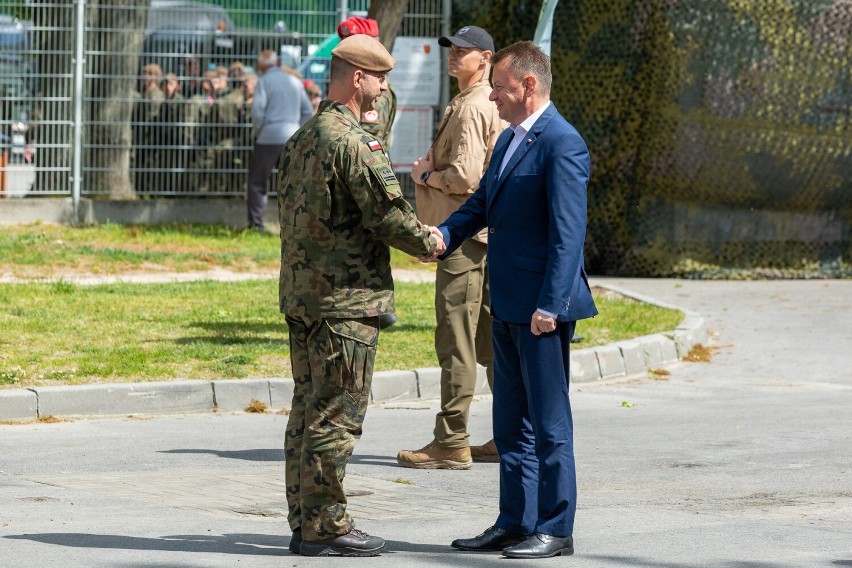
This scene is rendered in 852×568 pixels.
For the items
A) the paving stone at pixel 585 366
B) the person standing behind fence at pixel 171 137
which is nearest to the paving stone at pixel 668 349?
the paving stone at pixel 585 366

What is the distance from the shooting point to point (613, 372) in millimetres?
10820

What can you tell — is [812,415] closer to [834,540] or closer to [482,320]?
[482,320]

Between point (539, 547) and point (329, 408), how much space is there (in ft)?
2.98

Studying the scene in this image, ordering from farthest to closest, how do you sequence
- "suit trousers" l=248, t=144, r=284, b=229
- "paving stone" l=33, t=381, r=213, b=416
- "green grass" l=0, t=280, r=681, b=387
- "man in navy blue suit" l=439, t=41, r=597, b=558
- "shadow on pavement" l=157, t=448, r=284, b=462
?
"suit trousers" l=248, t=144, r=284, b=229 < "green grass" l=0, t=280, r=681, b=387 < "paving stone" l=33, t=381, r=213, b=416 < "shadow on pavement" l=157, t=448, r=284, b=462 < "man in navy blue suit" l=439, t=41, r=597, b=558

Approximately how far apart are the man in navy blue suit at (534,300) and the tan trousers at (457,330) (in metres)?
1.67

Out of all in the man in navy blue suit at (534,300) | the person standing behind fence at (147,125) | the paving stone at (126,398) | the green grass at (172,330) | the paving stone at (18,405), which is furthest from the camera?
the person standing behind fence at (147,125)

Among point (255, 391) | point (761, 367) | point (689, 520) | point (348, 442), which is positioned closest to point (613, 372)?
point (761, 367)

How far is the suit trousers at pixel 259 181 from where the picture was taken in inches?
682

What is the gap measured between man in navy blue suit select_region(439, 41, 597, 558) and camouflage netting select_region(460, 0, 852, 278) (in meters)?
10.2

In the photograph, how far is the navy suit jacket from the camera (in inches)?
212

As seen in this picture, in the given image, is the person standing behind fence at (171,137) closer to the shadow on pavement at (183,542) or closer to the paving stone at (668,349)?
the paving stone at (668,349)

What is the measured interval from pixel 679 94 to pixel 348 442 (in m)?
10.9

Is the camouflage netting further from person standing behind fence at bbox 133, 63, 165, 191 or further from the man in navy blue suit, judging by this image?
the man in navy blue suit

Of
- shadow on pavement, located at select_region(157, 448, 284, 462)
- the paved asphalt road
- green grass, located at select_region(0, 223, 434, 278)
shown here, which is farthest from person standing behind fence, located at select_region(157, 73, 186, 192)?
shadow on pavement, located at select_region(157, 448, 284, 462)
